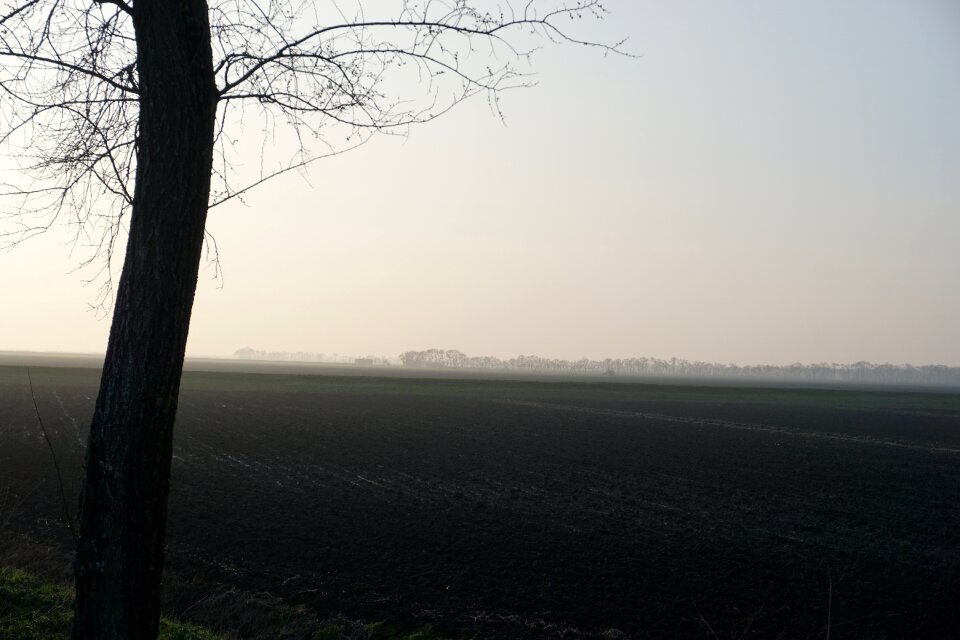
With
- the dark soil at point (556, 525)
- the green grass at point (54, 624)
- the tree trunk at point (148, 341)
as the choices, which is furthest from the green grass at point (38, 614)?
the tree trunk at point (148, 341)

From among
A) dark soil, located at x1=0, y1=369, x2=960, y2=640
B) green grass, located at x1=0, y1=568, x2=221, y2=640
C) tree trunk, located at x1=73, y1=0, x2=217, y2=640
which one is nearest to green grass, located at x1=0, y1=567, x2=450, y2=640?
green grass, located at x1=0, y1=568, x2=221, y2=640

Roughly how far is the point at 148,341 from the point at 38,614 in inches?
180

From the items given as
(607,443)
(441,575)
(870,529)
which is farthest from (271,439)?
(870,529)

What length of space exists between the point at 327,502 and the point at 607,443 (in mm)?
15090

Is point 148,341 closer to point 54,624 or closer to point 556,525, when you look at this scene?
point 54,624

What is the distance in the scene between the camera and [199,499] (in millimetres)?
15039

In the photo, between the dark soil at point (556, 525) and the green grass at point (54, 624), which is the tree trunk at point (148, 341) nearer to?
the dark soil at point (556, 525)

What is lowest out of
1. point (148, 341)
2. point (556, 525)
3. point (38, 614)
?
point (556, 525)

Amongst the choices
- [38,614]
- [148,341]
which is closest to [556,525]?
[38,614]

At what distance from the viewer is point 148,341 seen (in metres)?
3.06

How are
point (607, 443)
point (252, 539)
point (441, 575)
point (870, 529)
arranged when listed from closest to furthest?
point (441, 575), point (252, 539), point (870, 529), point (607, 443)

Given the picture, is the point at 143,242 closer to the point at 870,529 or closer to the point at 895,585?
the point at 895,585

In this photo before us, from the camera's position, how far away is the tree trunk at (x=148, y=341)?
10.0 ft

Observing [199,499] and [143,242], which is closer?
[143,242]
